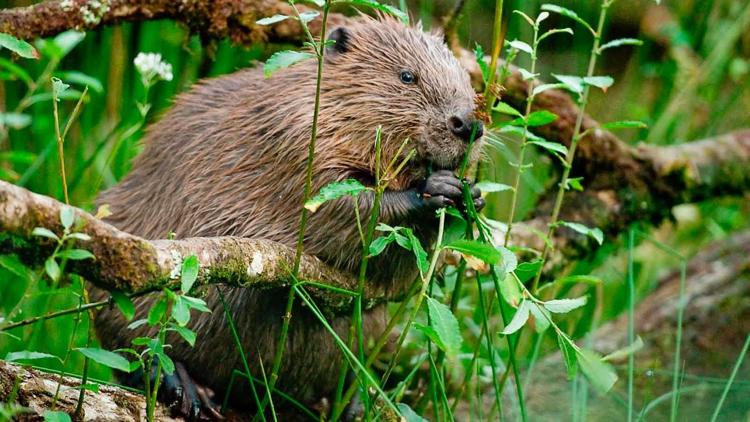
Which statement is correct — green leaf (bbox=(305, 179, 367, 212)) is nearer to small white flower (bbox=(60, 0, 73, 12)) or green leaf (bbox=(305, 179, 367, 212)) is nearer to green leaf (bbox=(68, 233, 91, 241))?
green leaf (bbox=(68, 233, 91, 241))

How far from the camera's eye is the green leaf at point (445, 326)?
1881 mm

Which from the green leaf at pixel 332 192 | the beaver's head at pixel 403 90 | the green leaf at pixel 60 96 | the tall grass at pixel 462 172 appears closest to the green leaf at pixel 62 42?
the tall grass at pixel 462 172

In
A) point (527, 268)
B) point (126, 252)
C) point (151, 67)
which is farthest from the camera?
point (151, 67)

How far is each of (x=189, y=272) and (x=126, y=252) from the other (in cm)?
13

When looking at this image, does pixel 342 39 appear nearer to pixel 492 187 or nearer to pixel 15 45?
pixel 492 187

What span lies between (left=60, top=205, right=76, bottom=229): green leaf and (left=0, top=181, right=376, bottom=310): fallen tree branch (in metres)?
0.02

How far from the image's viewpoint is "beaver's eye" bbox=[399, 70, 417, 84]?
114 inches

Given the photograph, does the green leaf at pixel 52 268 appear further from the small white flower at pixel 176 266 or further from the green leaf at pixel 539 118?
the green leaf at pixel 539 118

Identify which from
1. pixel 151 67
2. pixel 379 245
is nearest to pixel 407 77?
pixel 151 67

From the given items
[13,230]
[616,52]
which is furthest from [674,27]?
[13,230]

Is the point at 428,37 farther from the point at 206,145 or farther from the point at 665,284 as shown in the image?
the point at 665,284

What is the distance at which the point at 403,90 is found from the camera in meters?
2.86

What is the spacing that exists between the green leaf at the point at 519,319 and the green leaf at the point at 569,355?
3.8 inches

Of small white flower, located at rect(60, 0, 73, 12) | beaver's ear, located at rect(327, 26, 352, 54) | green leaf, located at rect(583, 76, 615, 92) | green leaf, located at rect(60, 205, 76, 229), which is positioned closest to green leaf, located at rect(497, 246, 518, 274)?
green leaf, located at rect(583, 76, 615, 92)
